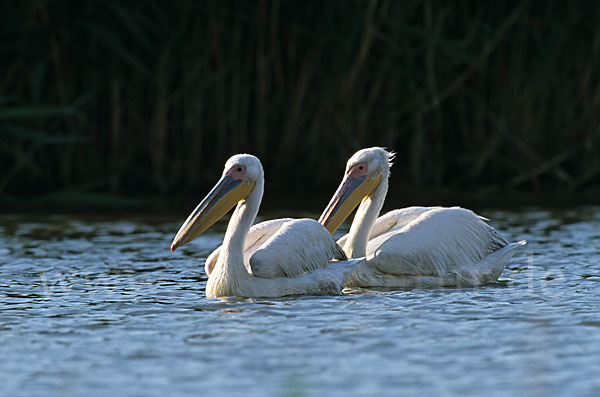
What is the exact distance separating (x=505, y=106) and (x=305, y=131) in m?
1.98

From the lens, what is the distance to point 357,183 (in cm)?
724

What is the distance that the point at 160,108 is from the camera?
1067 centimetres

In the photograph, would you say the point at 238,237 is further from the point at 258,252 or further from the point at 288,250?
the point at 288,250

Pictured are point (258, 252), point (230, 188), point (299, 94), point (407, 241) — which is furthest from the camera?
point (299, 94)

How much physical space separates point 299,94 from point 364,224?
3818mm

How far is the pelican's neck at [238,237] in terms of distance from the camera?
6.21 meters

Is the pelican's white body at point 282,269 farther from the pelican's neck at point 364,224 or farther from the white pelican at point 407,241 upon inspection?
the pelican's neck at point 364,224

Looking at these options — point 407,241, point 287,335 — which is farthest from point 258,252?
point 287,335

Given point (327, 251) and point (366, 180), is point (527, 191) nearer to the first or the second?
point (366, 180)

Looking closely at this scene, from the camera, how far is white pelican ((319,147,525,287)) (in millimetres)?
6711

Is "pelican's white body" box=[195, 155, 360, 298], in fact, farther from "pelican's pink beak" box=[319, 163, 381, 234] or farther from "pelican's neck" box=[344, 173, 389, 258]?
"pelican's pink beak" box=[319, 163, 381, 234]

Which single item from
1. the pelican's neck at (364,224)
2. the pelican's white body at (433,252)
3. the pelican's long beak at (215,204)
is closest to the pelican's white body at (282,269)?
the pelican's long beak at (215,204)

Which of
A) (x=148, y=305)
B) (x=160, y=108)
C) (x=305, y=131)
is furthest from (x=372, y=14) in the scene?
(x=148, y=305)

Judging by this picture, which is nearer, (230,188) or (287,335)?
(287,335)
